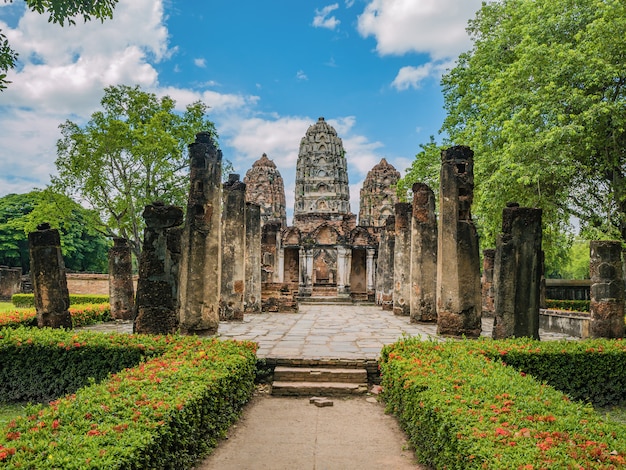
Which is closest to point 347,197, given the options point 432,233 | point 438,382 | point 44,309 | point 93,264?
point 93,264

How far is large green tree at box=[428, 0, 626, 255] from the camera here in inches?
582

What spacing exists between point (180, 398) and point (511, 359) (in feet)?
15.3

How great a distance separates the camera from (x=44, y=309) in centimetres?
1005

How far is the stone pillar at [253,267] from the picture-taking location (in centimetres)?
1738

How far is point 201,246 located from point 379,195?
39347 millimetres

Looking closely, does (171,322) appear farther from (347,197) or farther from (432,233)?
(347,197)

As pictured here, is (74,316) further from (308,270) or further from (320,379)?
(308,270)

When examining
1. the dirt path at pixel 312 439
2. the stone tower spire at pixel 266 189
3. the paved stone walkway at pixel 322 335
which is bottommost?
the dirt path at pixel 312 439

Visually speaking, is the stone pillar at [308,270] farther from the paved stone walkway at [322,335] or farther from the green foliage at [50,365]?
the green foliage at [50,365]

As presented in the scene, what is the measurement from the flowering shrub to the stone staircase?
21.0 ft

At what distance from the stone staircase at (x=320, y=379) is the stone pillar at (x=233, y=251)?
6823 mm

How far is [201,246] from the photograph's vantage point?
10.4 m

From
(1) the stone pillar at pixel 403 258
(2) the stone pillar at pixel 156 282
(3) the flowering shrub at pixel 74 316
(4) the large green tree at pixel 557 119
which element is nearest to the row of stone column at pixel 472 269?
(1) the stone pillar at pixel 403 258

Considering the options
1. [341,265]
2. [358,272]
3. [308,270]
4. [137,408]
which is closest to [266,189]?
[358,272]
